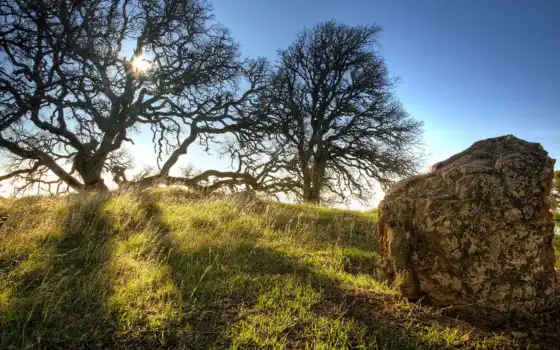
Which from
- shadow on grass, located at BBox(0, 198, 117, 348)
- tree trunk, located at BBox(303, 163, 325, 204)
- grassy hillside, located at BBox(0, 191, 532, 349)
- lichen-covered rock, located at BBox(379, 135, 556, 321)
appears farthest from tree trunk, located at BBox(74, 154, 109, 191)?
lichen-covered rock, located at BBox(379, 135, 556, 321)

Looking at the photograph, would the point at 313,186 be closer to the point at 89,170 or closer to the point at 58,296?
the point at 89,170

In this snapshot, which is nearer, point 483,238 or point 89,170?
point 483,238

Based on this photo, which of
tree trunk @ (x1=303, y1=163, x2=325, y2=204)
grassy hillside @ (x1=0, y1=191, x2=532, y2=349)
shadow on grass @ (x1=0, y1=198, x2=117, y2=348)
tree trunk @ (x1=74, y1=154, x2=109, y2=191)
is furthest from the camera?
tree trunk @ (x1=303, y1=163, x2=325, y2=204)

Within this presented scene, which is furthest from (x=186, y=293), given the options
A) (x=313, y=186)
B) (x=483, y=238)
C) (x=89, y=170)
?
(x=313, y=186)

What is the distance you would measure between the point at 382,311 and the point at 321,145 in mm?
13148

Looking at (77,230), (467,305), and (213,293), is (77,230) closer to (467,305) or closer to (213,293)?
(213,293)

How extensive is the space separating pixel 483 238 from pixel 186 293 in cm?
318

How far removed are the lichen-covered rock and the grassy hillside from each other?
1.07ft

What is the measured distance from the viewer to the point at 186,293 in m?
3.33

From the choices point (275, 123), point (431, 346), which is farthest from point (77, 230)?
point (275, 123)

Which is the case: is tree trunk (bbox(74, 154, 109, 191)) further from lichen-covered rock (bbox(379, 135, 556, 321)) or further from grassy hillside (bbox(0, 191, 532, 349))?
lichen-covered rock (bbox(379, 135, 556, 321))

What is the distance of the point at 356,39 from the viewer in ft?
53.5

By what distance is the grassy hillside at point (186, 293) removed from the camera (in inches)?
106

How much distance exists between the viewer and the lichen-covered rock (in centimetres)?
316
